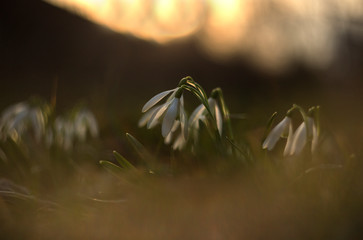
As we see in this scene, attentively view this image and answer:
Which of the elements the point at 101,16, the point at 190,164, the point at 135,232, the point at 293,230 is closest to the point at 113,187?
the point at 190,164

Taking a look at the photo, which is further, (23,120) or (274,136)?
(23,120)

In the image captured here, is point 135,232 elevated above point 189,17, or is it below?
below

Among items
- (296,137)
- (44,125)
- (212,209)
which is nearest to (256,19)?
(44,125)

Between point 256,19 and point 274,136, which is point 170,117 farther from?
point 256,19

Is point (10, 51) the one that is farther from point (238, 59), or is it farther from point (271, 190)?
point (271, 190)

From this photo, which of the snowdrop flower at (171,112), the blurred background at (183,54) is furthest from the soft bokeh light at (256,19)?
the snowdrop flower at (171,112)

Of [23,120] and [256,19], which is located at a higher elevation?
[256,19]

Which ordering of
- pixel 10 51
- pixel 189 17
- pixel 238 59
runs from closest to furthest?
1. pixel 189 17
2. pixel 10 51
3. pixel 238 59
